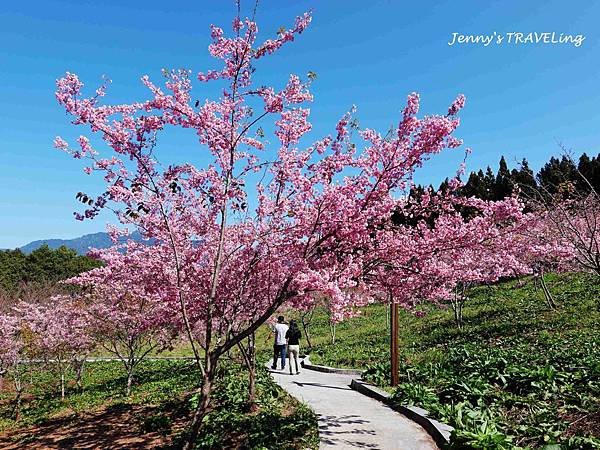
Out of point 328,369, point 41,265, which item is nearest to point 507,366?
point 328,369

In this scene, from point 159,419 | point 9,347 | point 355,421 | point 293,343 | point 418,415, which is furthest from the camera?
point 9,347

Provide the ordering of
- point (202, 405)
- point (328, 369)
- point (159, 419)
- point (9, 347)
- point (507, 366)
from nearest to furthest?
point (202, 405)
point (507, 366)
point (159, 419)
point (328, 369)
point (9, 347)

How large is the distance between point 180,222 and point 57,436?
7459mm

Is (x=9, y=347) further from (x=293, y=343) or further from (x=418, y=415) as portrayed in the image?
(x=418, y=415)

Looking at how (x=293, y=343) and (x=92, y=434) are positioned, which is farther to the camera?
(x=293, y=343)

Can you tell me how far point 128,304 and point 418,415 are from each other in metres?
10.8

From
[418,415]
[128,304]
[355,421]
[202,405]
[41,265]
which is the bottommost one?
[355,421]

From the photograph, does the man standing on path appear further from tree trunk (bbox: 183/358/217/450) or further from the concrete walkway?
tree trunk (bbox: 183/358/217/450)

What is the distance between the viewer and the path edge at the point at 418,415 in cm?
691

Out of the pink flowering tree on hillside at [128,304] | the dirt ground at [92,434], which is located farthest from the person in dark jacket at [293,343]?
the dirt ground at [92,434]

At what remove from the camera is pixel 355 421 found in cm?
834

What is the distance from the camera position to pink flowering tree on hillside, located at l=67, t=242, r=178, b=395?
7.71 metres

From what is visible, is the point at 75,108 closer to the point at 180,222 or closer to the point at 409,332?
the point at 180,222

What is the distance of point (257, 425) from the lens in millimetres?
8414
